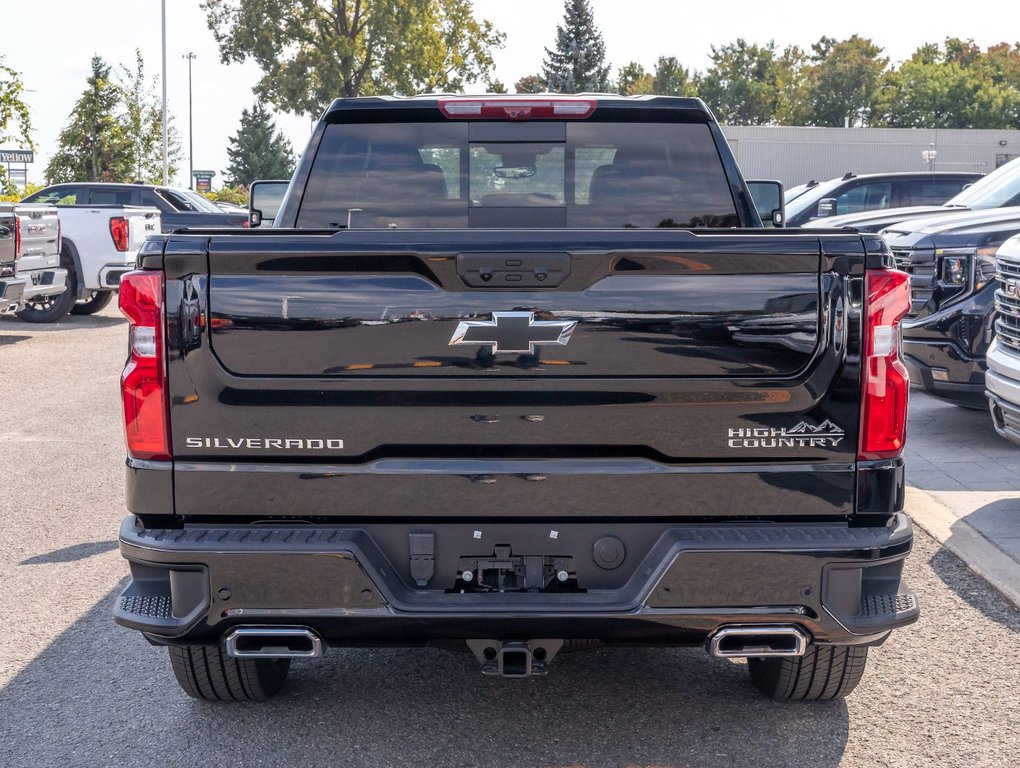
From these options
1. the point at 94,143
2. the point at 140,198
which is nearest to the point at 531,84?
the point at 94,143

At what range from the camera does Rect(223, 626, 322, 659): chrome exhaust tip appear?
3.38 meters

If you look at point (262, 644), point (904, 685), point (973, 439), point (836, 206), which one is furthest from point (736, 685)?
point (836, 206)

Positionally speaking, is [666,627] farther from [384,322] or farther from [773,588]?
[384,322]

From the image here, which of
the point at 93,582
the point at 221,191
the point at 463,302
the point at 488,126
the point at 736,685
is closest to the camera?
the point at 463,302

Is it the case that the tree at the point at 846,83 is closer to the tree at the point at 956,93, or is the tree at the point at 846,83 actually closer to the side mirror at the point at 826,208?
the tree at the point at 956,93

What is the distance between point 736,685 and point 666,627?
1.11m

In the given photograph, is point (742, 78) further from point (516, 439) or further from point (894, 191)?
point (516, 439)

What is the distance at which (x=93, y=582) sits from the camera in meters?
5.53

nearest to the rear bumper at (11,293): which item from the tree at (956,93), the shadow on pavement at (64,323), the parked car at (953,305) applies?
the shadow on pavement at (64,323)

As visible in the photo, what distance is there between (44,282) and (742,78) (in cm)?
11539

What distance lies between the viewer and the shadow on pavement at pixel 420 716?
3.75 meters

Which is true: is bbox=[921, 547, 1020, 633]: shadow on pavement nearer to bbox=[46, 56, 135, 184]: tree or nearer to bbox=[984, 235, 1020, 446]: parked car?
bbox=[984, 235, 1020, 446]: parked car

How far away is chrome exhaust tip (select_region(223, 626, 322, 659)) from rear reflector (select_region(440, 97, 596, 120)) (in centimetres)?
221

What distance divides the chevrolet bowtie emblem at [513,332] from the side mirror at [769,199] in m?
2.51
